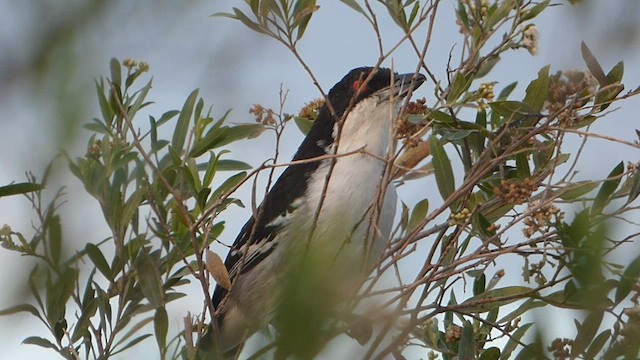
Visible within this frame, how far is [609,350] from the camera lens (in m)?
0.94

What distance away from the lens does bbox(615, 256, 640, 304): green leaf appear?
1038 mm

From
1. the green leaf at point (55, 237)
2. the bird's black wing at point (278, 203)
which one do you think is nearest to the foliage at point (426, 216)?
the green leaf at point (55, 237)

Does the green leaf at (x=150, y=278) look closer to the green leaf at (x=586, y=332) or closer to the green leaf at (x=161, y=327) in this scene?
the green leaf at (x=161, y=327)

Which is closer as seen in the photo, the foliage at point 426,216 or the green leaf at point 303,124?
the foliage at point 426,216

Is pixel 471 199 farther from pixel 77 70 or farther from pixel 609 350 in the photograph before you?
pixel 77 70

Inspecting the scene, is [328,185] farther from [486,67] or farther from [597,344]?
[597,344]

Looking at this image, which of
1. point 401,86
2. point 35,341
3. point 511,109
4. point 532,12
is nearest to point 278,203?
point 401,86

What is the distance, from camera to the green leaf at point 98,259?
3.10 ft

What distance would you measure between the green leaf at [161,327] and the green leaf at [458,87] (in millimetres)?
1942

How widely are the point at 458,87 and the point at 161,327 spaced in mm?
2057

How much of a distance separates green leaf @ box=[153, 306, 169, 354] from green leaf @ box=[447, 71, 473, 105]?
6.37 feet

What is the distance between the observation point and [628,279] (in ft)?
3.72

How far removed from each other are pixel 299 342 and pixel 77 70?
0.32 meters

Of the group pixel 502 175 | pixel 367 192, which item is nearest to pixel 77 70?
pixel 502 175
